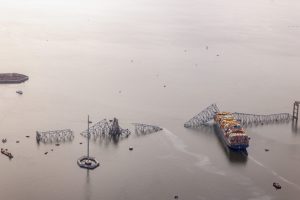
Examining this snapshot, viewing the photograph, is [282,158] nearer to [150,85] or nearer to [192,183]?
[192,183]

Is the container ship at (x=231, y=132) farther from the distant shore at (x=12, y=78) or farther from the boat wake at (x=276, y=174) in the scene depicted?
the distant shore at (x=12, y=78)

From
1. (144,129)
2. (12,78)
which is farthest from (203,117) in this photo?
(12,78)

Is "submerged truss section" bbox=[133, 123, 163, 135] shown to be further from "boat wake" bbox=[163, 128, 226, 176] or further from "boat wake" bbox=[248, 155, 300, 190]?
"boat wake" bbox=[248, 155, 300, 190]

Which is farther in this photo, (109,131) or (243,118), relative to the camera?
(243,118)

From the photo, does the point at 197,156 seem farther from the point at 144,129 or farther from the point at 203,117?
the point at 203,117

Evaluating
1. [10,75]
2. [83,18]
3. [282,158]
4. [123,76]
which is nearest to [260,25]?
[83,18]

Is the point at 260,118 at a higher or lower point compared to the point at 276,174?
higher

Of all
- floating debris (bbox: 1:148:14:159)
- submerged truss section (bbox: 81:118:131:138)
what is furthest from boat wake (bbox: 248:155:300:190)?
floating debris (bbox: 1:148:14:159)
